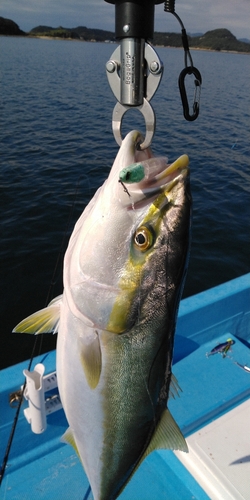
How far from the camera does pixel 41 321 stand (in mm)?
1924

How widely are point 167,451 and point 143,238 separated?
2.77 meters

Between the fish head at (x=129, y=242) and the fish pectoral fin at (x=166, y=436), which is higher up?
the fish head at (x=129, y=242)

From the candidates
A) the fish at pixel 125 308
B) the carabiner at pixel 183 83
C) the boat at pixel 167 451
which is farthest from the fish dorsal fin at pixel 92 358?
the boat at pixel 167 451

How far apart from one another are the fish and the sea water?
965mm

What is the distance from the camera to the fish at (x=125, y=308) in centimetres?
169

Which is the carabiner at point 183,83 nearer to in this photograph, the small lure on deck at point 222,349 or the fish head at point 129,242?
the fish head at point 129,242

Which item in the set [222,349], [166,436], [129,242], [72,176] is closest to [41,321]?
[129,242]

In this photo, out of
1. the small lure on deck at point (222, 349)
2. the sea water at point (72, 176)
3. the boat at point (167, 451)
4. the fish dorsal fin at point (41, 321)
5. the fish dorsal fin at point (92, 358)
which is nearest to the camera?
the fish dorsal fin at point (92, 358)

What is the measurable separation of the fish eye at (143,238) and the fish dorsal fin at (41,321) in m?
0.58

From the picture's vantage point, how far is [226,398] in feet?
13.9

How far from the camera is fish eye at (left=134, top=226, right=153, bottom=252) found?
171cm

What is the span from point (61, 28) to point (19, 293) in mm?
140133

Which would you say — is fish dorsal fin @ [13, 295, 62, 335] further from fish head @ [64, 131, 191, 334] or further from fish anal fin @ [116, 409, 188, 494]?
fish anal fin @ [116, 409, 188, 494]

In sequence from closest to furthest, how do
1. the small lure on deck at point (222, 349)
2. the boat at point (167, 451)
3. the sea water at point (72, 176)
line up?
the boat at point (167, 451) → the small lure on deck at point (222, 349) → the sea water at point (72, 176)
